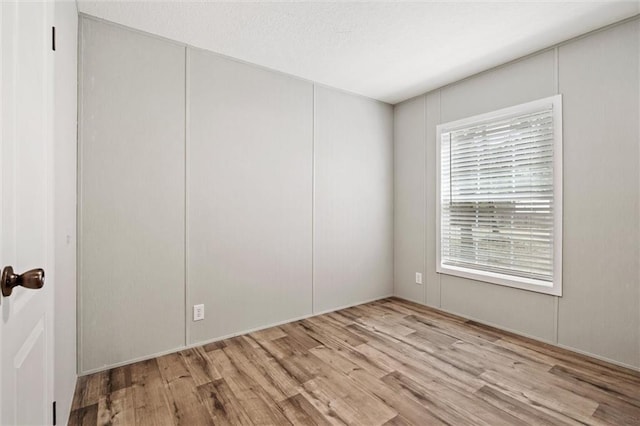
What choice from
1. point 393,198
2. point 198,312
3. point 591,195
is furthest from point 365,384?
point 393,198

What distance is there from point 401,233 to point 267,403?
8.53ft

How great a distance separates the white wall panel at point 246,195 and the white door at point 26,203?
1330 millimetres

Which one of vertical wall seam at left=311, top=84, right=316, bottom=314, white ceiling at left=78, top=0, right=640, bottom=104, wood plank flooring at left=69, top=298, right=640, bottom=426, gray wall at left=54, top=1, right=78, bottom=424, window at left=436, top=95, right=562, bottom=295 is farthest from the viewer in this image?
vertical wall seam at left=311, top=84, right=316, bottom=314

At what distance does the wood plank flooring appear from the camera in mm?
1739

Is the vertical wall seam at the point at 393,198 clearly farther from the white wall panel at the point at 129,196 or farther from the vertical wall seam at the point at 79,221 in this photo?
the vertical wall seam at the point at 79,221

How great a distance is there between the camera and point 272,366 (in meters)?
2.27

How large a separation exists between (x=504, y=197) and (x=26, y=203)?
3.26 metres

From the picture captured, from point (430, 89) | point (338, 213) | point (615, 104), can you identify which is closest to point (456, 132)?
point (430, 89)

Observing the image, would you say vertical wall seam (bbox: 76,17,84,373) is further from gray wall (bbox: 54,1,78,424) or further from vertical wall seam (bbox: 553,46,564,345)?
vertical wall seam (bbox: 553,46,564,345)

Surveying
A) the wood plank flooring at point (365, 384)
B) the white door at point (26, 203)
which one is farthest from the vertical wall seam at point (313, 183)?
the white door at point (26, 203)

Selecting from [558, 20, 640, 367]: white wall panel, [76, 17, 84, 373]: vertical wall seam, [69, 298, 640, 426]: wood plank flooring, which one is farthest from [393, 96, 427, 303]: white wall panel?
[76, 17, 84, 373]: vertical wall seam

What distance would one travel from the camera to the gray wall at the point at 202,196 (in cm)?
219

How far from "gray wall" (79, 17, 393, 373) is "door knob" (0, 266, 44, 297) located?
1606 mm

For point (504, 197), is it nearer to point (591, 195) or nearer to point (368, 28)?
point (591, 195)
